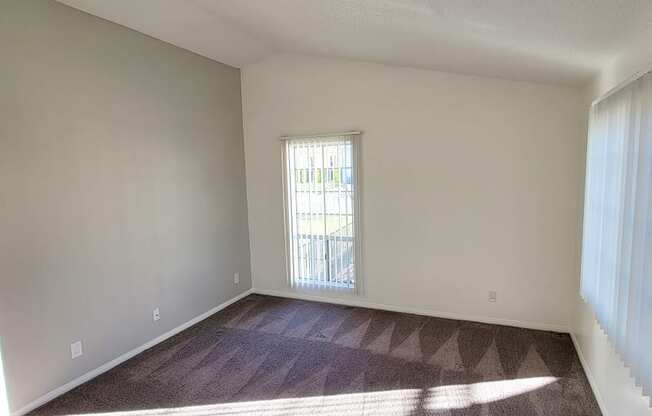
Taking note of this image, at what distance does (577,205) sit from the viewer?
10.7ft

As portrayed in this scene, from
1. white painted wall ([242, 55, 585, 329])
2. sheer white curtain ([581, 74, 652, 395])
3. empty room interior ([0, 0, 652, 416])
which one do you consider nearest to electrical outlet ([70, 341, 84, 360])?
empty room interior ([0, 0, 652, 416])

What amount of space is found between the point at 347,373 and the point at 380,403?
0.43 metres

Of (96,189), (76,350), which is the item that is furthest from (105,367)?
(96,189)

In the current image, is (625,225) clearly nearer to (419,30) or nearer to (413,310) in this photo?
(419,30)

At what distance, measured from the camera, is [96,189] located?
2.91 metres

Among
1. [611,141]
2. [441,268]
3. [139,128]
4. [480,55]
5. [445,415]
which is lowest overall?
[445,415]

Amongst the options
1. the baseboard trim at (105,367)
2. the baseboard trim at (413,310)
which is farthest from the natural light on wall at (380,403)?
the baseboard trim at (413,310)

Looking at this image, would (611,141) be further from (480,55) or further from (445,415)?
(445,415)

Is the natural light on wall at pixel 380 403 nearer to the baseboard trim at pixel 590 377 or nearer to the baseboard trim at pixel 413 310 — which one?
the baseboard trim at pixel 590 377

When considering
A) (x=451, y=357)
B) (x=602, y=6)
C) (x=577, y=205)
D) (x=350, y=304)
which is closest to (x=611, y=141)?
(x=602, y=6)

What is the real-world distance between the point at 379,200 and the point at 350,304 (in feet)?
4.29

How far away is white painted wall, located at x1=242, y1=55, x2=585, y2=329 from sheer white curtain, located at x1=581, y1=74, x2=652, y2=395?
1011 mm

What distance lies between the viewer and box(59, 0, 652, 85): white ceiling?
1599 millimetres

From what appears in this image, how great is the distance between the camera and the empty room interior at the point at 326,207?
2.13m
